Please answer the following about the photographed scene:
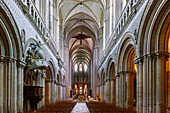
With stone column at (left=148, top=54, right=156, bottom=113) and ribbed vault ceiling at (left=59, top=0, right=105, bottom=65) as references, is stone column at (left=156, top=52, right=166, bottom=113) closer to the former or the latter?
stone column at (left=148, top=54, right=156, bottom=113)

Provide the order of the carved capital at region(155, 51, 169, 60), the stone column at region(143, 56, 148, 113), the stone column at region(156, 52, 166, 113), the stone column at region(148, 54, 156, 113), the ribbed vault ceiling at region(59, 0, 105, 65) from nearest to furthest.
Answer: the stone column at region(156, 52, 166, 113)
the carved capital at region(155, 51, 169, 60)
the stone column at region(148, 54, 156, 113)
the stone column at region(143, 56, 148, 113)
the ribbed vault ceiling at region(59, 0, 105, 65)

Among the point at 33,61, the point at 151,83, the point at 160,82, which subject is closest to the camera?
the point at 160,82

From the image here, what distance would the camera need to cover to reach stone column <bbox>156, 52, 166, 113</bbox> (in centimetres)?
991

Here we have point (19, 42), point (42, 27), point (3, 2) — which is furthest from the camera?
point (42, 27)

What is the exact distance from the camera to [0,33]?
32.6 ft

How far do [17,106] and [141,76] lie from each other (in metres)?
7.10

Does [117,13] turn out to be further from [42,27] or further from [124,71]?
[42,27]

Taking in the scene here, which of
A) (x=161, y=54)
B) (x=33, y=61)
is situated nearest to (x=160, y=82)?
(x=161, y=54)

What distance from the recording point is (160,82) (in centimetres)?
998

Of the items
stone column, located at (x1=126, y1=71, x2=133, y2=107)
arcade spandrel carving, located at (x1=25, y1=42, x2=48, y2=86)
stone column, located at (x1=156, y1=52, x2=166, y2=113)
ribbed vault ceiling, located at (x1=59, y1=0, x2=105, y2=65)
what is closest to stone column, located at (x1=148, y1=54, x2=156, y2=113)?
stone column, located at (x1=156, y1=52, x2=166, y2=113)

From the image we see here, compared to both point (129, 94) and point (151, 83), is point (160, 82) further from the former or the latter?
point (129, 94)

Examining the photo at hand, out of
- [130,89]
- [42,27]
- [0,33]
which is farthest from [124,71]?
[0,33]

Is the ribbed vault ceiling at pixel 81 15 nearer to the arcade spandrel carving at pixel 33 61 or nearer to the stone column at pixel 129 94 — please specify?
the stone column at pixel 129 94

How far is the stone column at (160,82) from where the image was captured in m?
9.91
